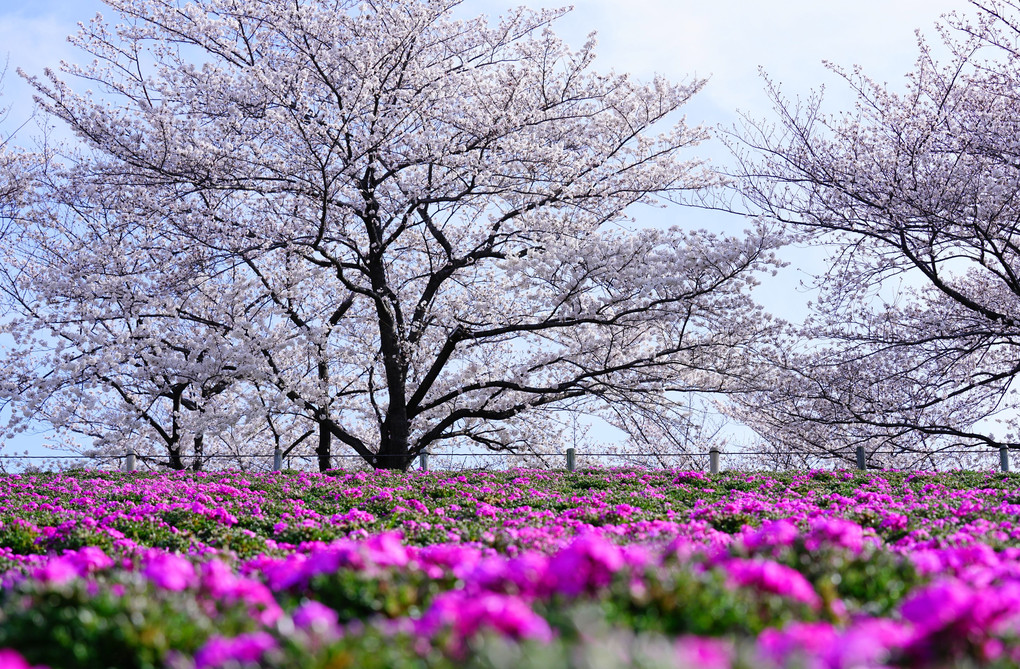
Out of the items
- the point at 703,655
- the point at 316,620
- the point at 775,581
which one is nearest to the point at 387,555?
the point at 316,620

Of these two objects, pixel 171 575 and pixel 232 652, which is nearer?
pixel 232 652

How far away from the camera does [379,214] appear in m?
20.5

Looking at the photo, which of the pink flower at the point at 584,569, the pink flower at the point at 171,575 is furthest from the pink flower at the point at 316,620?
the pink flower at the point at 584,569

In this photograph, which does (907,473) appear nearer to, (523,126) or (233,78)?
(523,126)

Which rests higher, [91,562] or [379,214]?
[379,214]

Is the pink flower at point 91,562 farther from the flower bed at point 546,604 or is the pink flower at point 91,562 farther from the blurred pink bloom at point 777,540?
the blurred pink bloom at point 777,540

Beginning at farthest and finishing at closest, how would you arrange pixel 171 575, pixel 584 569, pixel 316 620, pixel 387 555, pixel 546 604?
pixel 387 555 → pixel 171 575 → pixel 584 569 → pixel 546 604 → pixel 316 620

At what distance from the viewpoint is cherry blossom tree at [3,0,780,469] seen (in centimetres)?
1934

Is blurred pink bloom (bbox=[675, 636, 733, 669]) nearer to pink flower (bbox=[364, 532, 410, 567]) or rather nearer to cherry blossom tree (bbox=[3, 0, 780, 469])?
pink flower (bbox=[364, 532, 410, 567])

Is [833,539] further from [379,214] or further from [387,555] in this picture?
[379,214]

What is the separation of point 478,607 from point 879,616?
1.72 m

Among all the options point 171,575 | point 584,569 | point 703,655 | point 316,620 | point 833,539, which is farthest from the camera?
point 833,539

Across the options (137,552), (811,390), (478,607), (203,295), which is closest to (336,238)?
(203,295)

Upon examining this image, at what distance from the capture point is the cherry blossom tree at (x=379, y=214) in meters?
19.3
